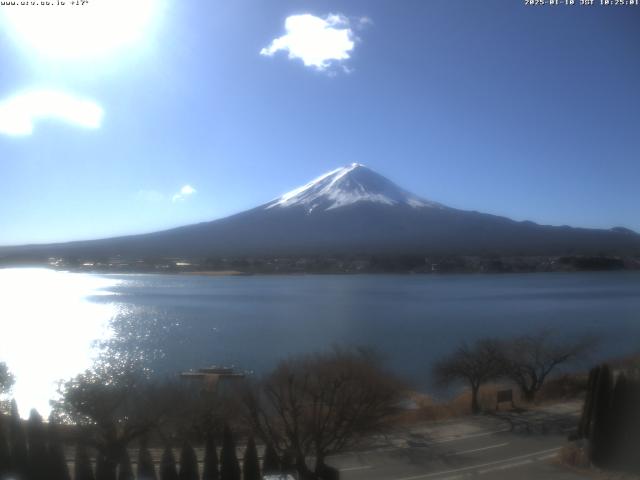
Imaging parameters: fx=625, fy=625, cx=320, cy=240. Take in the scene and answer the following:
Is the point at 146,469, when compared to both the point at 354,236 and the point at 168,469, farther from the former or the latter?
the point at 354,236

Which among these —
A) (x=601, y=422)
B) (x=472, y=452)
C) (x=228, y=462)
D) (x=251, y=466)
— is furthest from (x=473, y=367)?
(x=228, y=462)

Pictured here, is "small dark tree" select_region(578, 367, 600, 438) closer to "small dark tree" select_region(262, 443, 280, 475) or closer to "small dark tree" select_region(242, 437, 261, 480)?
"small dark tree" select_region(262, 443, 280, 475)

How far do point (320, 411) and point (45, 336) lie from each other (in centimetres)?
1069

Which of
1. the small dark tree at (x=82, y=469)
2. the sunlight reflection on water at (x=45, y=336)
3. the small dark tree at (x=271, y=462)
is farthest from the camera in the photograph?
the sunlight reflection on water at (x=45, y=336)

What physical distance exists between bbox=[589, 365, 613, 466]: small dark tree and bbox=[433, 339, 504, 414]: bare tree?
3016 millimetres

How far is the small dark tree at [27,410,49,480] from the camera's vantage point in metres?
4.04

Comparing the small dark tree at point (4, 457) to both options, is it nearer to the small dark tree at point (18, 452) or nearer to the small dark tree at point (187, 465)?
the small dark tree at point (18, 452)

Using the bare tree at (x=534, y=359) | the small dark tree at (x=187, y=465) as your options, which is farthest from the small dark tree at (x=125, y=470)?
the bare tree at (x=534, y=359)

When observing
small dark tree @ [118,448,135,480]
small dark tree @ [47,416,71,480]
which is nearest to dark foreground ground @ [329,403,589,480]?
small dark tree @ [118,448,135,480]

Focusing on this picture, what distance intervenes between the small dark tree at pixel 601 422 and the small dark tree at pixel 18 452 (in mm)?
4027

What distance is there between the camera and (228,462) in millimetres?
4191

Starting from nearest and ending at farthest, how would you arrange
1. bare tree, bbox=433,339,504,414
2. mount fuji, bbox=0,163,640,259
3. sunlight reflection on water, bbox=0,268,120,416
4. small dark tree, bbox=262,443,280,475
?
small dark tree, bbox=262,443,280,475, sunlight reflection on water, bbox=0,268,120,416, bare tree, bbox=433,339,504,414, mount fuji, bbox=0,163,640,259

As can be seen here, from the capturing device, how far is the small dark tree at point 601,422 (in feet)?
15.4

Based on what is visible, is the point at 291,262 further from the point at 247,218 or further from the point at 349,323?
the point at 349,323
